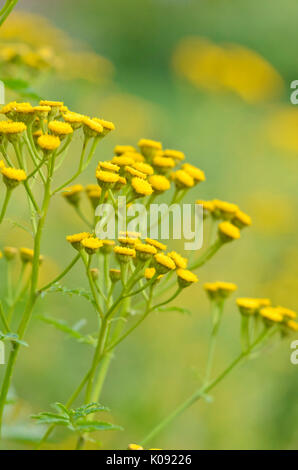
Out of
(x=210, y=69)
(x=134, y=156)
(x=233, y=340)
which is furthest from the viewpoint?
(x=210, y=69)

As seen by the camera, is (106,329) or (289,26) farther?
(289,26)

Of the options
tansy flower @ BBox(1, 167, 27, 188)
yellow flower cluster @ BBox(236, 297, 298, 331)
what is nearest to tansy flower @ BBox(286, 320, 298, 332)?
yellow flower cluster @ BBox(236, 297, 298, 331)

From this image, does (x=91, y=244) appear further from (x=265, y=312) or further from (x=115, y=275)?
(x=265, y=312)

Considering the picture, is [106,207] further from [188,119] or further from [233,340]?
[188,119]

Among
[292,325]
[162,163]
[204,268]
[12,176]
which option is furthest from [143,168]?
[204,268]

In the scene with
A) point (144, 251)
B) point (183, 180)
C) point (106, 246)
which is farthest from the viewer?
point (183, 180)

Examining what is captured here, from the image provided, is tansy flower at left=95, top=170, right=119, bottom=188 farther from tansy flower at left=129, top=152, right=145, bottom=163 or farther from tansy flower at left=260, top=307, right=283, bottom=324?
tansy flower at left=260, top=307, right=283, bottom=324

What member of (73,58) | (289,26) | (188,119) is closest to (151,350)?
(73,58)
